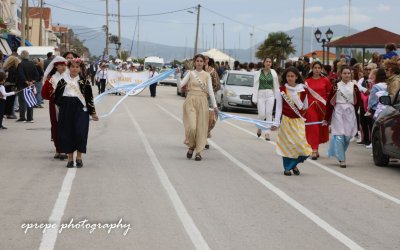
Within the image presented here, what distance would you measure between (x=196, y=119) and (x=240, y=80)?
16.5m

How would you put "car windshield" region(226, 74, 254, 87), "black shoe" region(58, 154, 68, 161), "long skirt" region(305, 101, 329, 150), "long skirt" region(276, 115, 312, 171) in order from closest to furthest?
"long skirt" region(276, 115, 312, 171), "black shoe" region(58, 154, 68, 161), "long skirt" region(305, 101, 329, 150), "car windshield" region(226, 74, 254, 87)

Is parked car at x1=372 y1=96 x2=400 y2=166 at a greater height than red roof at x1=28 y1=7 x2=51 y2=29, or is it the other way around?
red roof at x1=28 y1=7 x2=51 y2=29

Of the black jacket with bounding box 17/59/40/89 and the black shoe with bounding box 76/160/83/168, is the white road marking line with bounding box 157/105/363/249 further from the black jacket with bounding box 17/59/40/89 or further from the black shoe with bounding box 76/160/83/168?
the black jacket with bounding box 17/59/40/89

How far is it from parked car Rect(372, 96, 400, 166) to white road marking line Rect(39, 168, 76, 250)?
17.4 feet

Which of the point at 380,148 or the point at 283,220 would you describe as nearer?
the point at 283,220

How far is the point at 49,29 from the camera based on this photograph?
140 m

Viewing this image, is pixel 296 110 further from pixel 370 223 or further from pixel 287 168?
pixel 370 223

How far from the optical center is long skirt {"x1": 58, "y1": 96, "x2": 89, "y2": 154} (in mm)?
12016

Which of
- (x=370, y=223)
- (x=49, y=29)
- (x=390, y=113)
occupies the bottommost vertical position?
(x=370, y=223)

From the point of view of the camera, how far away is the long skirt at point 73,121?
39.4 ft

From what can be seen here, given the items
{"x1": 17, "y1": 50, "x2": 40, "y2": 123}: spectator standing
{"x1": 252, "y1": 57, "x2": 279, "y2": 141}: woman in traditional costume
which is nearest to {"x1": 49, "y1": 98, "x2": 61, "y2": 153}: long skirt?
{"x1": 252, "y1": 57, "x2": 279, "y2": 141}: woman in traditional costume

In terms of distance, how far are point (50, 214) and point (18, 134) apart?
9.58 metres

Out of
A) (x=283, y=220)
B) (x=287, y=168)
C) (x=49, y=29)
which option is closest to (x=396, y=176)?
(x=287, y=168)

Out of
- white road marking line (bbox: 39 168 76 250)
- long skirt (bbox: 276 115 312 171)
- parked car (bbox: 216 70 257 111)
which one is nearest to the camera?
white road marking line (bbox: 39 168 76 250)
